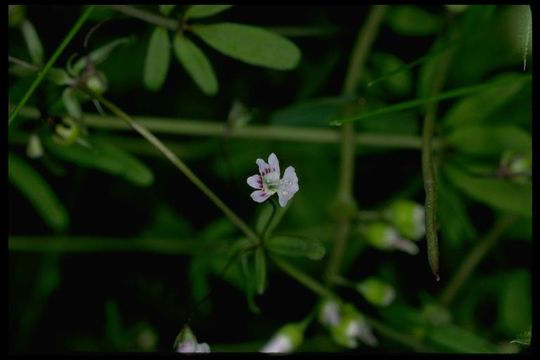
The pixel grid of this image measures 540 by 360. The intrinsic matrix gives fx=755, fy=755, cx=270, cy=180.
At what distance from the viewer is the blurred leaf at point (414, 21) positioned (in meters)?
1.83

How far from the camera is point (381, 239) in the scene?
1.82 m

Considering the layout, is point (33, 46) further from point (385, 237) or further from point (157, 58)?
point (385, 237)

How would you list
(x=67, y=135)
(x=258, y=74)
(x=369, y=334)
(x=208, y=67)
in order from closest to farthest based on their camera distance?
(x=67, y=135), (x=208, y=67), (x=369, y=334), (x=258, y=74)

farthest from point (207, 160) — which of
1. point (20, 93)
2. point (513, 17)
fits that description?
point (513, 17)

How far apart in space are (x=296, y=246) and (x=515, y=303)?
760 millimetres

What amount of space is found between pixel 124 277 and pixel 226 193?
375mm

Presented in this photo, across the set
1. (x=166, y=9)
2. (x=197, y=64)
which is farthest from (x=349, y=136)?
(x=166, y=9)

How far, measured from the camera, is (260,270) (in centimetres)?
144

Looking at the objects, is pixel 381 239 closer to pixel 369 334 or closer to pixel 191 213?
pixel 369 334

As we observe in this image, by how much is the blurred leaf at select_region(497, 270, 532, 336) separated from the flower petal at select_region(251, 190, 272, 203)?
0.92 meters

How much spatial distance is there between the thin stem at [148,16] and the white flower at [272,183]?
1.41ft

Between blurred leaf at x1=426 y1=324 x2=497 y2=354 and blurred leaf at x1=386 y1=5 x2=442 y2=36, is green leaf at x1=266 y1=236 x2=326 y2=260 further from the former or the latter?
blurred leaf at x1=386 y1=5 x2=442 y2=36

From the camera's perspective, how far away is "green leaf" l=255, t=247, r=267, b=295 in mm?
1410

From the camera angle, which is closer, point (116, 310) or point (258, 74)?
point (116, 310)
